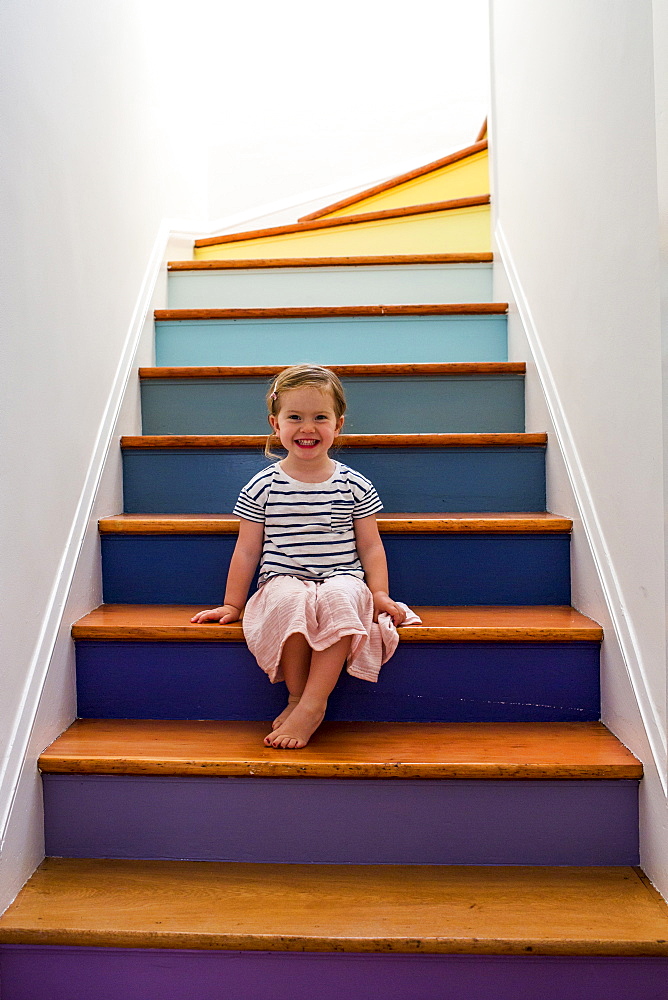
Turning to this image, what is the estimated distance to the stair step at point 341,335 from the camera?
211cm

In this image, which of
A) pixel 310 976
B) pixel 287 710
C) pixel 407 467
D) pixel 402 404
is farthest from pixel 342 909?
pixel 402 404

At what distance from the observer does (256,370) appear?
6.24 feet

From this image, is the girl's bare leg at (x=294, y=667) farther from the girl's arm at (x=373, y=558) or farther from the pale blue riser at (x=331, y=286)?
the pale blue riser at (x=331, y=286)

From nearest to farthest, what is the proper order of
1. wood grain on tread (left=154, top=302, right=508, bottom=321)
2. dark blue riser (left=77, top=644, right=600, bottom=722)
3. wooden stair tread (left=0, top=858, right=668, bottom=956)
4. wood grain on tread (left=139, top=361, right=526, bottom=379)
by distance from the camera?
wooden stair tread (left=0, top=858, right=668, bottom=956)
dark blue riser (left=77, top=644, right=600, bottom=722)
wood grain on tread (left=139, top=361, right=526, bottom=379)
wood grain on tread (left=154, top=302, right=508, bottom=321)

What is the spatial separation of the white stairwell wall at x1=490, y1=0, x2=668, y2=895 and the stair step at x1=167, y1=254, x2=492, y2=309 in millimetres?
382

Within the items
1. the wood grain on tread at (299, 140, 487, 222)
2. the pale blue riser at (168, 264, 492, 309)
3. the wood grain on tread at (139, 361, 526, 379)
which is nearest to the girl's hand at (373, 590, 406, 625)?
the wood grain on tread at (139, 361, 526, 379)

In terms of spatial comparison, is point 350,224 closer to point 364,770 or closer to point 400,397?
point 400,397

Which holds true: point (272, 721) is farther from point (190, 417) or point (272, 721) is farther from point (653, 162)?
point (653, 162)

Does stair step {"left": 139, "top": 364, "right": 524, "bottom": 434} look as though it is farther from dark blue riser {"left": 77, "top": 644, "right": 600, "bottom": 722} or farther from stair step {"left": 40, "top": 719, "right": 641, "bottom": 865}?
stair step {"left": 40, "top": 719, "right": 641, "bottom": 865}

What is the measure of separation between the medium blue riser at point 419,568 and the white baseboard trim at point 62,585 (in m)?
0.12

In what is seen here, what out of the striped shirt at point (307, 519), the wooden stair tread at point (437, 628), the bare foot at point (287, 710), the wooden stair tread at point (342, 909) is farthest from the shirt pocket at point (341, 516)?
the wooden stair tread at point (342, 909)

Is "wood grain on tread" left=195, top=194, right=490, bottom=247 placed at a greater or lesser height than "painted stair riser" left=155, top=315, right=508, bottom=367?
greater

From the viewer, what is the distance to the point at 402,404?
6.25 ft

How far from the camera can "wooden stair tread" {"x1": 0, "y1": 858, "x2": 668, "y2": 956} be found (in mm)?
996
